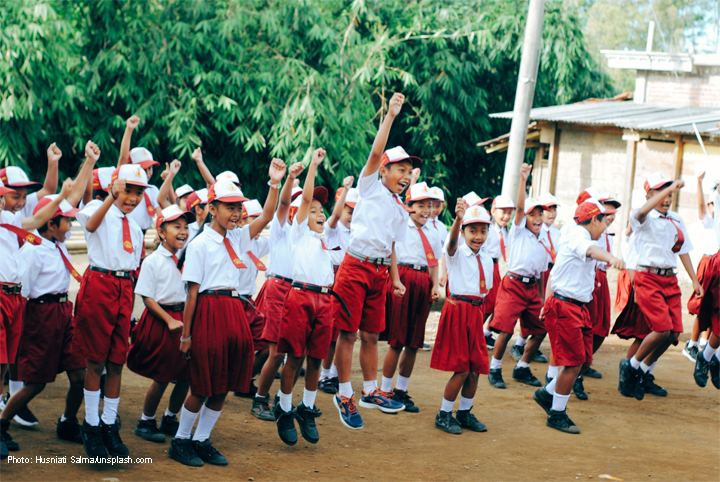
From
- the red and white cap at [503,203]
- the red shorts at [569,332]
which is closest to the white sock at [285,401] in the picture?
the red shorts at [569,332]

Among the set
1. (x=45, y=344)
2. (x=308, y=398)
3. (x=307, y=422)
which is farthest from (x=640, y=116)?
(x=45, y=344)

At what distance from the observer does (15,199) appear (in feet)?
15.6

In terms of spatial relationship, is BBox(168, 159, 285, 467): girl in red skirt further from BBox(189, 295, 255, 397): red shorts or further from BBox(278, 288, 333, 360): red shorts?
BBox(278, 288, 333, 360): red shorts

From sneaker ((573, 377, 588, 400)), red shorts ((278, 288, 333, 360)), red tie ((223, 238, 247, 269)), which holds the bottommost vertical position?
sneaker ((573, 377, 588, 400))

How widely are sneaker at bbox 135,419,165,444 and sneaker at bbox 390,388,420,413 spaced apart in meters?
2.00

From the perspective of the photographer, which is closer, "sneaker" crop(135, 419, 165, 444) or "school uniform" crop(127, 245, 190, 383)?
"school uniform" crop(127, 245, 190, 383)

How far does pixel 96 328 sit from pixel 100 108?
1019 centimetres

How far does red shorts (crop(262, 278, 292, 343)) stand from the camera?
5.62 m

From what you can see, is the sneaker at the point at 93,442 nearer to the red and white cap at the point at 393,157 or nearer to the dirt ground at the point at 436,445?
the dirt ground at the point at 436,445

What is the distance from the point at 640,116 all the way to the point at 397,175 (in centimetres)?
941

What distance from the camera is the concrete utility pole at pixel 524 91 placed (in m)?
10.3

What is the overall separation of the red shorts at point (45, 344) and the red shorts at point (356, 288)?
186 cm

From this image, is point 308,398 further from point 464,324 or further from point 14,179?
point 14,179

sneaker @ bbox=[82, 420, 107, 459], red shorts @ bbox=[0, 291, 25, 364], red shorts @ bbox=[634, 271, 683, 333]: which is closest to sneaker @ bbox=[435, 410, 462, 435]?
red shorts @ bbox=[634, 271, 683, 333]
